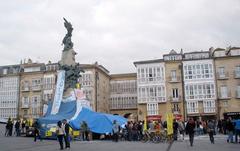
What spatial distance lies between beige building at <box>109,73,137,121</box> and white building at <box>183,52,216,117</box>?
49.6 ft

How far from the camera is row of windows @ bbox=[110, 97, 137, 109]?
71.0 metres

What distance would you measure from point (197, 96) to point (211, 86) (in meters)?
3.12

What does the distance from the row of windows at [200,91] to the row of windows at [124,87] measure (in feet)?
50.7

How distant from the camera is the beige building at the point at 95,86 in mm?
66062

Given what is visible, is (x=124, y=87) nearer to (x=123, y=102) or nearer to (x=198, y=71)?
(x=123, y=102)

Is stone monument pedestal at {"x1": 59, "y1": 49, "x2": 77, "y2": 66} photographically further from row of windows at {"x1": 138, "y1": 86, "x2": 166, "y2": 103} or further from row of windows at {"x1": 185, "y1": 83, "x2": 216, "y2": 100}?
row of windows at {"x1": 185, "y1": 83, "x2": 216, "y2": 100}

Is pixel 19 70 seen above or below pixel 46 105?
above

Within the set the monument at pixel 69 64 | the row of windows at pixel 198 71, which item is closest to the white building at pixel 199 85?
the row of windows at pixel 198 71

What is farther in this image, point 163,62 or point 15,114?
point 15,114

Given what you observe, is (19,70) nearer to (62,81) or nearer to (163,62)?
(163,62)

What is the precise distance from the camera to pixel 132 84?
7162 cm

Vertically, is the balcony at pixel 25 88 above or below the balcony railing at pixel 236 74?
below

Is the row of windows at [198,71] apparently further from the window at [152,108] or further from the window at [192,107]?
the window at [152,108]

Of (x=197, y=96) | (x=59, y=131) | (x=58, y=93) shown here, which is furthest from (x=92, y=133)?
(x=197, y=96)
